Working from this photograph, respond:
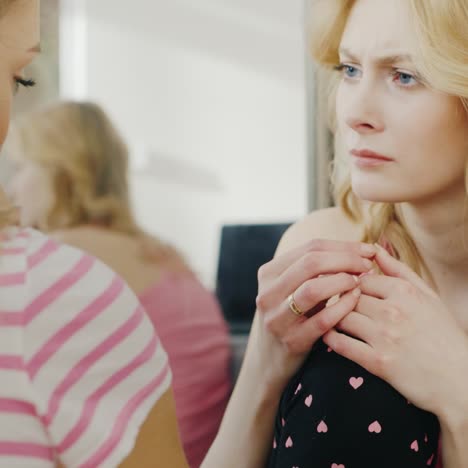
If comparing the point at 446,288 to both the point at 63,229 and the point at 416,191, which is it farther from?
the point at 63,229

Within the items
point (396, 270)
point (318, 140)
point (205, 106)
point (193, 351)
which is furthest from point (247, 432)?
point (205, 106)

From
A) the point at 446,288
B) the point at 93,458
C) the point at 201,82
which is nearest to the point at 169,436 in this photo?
the point at 93,458

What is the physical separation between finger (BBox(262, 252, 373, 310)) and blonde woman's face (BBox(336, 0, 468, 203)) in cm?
5

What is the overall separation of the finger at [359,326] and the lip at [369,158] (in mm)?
111

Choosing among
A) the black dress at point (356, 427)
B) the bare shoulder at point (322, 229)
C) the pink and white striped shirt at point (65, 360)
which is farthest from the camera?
the bare shoulder at point (322, 229)

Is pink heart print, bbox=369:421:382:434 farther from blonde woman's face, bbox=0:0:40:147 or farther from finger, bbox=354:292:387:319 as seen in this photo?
blonde woman's face, bbox=0:0:40:147

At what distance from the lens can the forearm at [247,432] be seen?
1.98 ft

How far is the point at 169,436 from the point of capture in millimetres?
478

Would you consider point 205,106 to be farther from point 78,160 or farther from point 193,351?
point 193,351

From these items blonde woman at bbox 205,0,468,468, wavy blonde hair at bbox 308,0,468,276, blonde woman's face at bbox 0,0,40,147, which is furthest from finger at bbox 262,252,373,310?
blonde woman's face at bbox 0,0,40,147

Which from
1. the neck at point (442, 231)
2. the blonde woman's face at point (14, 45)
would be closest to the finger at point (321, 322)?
the neck at point (442, 231)

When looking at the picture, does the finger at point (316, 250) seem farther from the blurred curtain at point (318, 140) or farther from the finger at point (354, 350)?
the blurred curtain at point (318, 140)

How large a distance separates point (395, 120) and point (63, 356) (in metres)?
0.29

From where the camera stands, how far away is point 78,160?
2.40ft
